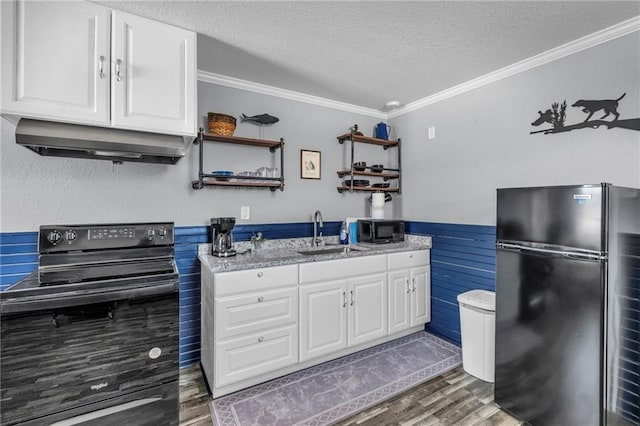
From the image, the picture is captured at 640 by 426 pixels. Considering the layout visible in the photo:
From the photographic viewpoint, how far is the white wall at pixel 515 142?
1.88m

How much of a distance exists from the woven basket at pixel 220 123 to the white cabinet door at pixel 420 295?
2120mm

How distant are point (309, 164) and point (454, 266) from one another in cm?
173

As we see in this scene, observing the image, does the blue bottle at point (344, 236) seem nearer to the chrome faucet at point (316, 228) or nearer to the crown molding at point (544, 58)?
the chrome faucet at point (316, 228)

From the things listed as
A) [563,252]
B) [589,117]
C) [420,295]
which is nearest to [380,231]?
[420,295]

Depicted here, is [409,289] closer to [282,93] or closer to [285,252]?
[285,252]

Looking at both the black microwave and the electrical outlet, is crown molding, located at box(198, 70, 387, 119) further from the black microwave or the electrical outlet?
the black microwave

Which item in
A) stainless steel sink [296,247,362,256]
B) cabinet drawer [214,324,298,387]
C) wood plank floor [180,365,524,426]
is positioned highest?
stainless steel sink [296,247,362,256]

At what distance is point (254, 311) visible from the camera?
2.06 m

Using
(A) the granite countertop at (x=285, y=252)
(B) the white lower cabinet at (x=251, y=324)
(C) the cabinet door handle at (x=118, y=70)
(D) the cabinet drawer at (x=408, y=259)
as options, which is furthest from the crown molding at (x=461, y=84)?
(B) the white lower cabinet at (x=251, y=324)

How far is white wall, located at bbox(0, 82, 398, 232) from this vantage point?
1.91 metres

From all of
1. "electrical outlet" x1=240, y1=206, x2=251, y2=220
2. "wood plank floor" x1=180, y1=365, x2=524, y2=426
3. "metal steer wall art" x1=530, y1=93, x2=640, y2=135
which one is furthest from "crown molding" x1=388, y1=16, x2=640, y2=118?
"wood plank floor" x1=180, y1=365, x2=524, y2=426

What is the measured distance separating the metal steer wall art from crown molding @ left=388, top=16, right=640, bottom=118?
13.8 inches

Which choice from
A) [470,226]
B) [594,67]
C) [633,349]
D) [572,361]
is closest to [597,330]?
[572,361]

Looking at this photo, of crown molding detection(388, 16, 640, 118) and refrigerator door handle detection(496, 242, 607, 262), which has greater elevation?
crown molding detection(388, 16, 640, 118)
